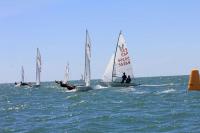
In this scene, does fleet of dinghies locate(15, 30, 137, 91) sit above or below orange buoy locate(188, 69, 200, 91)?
above

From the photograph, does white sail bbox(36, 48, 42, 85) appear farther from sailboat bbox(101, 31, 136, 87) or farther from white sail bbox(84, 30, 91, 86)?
white sail bbox(84, 30, 91, 86)

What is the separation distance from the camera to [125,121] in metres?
25.4

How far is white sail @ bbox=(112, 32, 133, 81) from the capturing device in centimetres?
6219

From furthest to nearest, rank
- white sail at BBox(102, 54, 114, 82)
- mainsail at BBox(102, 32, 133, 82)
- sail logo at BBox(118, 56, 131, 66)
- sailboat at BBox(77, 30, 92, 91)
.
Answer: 1. white sail at BBox(102, 54, 114, 82)
2. sail logo at BBox(118, 56, 131, 66)
3. mainsail at BBox(102, 32, 133, 82)
4. sailboat at BBox(77, 30, 92, 91)

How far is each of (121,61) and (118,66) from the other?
0.70m

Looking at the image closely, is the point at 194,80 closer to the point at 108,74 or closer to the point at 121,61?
the point at 121,61

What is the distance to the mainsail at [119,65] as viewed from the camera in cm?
6222

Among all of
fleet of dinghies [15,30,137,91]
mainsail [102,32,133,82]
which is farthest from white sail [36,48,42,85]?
mainsail [102,32,133,82]

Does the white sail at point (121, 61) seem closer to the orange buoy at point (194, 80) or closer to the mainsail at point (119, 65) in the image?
the mainsail at point (119, 65)

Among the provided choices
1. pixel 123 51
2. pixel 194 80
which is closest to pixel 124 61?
pixel 123 51

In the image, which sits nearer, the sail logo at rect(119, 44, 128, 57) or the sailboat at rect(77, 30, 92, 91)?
the sailboat at rect(77, 30, 92, 91)

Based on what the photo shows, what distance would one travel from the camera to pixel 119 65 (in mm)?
62625

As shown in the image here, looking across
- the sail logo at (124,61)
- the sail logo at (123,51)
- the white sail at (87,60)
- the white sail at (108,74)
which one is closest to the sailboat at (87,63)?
the white sail at (87,60)

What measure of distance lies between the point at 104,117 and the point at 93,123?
241cm
